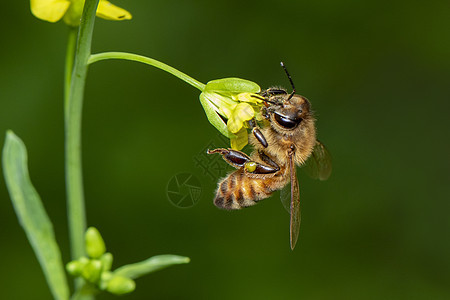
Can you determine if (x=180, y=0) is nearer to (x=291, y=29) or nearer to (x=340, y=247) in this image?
(x=291, y=29)

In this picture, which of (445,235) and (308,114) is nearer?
(308,114)

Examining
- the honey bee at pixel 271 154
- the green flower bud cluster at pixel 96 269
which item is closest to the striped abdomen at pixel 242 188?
the honey bee at pixel 271 154

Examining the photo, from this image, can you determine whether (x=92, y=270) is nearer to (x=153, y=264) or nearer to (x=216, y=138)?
(x=153, y=264)

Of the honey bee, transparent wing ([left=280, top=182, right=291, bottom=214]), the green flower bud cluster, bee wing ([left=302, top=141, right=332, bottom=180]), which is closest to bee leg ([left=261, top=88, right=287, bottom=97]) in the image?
the honey bee

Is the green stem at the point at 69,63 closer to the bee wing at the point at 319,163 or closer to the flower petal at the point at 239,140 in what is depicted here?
the flower petal at the point at 239,140

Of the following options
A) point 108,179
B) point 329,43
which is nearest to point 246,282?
point 108,179

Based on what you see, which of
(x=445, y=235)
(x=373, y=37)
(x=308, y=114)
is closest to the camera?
(x=308, y=114)
